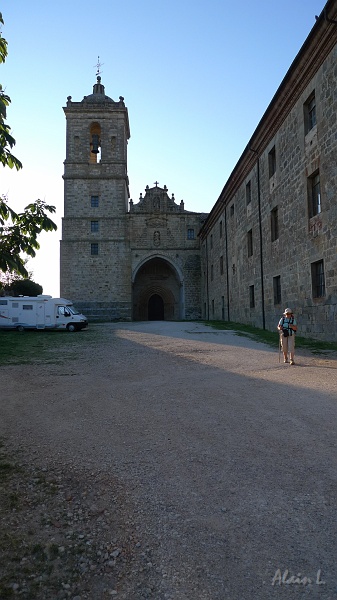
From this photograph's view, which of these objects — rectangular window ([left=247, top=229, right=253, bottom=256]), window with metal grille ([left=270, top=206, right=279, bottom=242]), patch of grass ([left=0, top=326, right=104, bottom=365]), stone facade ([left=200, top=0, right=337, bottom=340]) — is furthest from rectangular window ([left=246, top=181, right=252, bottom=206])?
patch of grass ([left=0, top=326, right=104, bottom=365])

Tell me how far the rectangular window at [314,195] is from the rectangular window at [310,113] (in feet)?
5.88

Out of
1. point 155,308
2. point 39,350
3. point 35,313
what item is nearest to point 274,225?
point 39,350

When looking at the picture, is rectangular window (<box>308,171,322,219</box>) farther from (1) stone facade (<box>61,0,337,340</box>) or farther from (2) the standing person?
(2) the standing person

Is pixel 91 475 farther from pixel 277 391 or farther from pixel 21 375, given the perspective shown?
pixel 21 375

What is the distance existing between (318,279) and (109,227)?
24.0 meters

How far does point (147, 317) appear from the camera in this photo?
38.8 metres

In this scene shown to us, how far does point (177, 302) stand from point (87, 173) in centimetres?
1423

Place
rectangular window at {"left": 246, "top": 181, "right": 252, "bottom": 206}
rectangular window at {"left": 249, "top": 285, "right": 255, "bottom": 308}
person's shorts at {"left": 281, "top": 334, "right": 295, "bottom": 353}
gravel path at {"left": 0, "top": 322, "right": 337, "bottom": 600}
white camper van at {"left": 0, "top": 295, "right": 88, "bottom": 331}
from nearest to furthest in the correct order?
gravel path at {"left": 0, "top": 322, "right": 337, "bottom": 600} → person's shorts at {"left": 281, "top": 334, "right": 295, "bottom": 353} → rectangular window at {"left": 249, "top": 285, "right": 255, "bottom": 308} → rectangular window at {"left": 246, "top": 181, "right": 252, "bottom": 206} → white camper van at {"left": 0, "top": 295, "right": 88, "bottom": 331}

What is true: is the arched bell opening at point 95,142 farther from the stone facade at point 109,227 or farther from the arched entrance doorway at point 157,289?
the arched entrance doorway at point 157,289

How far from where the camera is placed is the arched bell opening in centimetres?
3528

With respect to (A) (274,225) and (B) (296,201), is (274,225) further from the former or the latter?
(B) (296,201)

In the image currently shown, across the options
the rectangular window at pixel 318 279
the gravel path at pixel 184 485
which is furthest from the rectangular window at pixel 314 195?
the gravel path at pixel 184 485

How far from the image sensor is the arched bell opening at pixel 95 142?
116 feet

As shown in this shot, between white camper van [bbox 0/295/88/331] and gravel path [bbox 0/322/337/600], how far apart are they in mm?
14459
